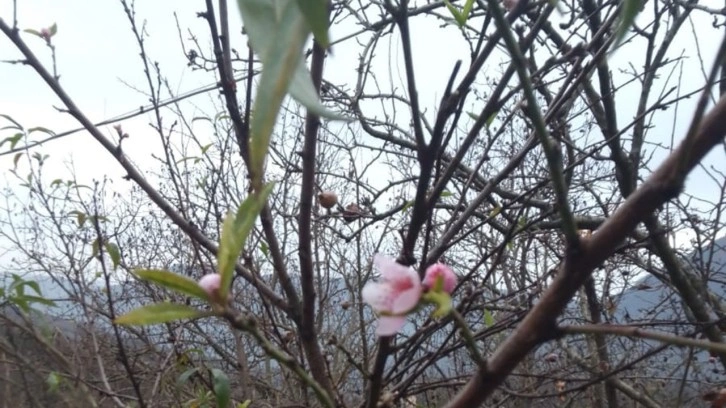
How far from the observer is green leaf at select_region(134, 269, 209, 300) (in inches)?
15.8

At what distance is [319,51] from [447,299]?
48cm

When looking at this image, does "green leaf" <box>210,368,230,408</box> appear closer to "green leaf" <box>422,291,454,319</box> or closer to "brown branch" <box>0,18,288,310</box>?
"brown branch" <box>0,18,288,310</box>

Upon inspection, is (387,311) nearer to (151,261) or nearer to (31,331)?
(31,331)

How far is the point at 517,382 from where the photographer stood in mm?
3602

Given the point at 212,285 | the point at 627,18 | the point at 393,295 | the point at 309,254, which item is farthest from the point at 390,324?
the point at 309,254

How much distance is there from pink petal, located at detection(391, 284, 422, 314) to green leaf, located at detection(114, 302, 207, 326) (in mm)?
124

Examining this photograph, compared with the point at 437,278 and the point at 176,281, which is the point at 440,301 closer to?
the point at 437,278

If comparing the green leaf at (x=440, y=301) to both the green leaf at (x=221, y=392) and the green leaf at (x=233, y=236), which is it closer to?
the green leaf at (x=233, y=236)

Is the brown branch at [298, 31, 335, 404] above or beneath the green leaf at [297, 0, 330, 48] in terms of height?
above

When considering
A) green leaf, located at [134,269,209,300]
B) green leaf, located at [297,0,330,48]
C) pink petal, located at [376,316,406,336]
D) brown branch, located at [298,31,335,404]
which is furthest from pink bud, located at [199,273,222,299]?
brown branch, located at [298,31,335,404]

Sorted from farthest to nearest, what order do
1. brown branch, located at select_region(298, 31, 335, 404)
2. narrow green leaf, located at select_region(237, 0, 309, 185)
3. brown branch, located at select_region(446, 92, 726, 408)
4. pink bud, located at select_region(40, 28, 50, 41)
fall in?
1. pink bud, located at select_region(40, 28, 50, 41)
2. brown branch, located at select_region(298, 31, 335, 404)
3. brown branch, located at select_region(446, 92, 726, 408)
4. narrow green leaf, located at select_region(237, 0, 309, 185)

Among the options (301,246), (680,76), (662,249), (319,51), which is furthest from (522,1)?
(680,76)

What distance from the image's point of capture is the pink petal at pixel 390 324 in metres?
0.41

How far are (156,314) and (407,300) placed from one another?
160 millimetres
